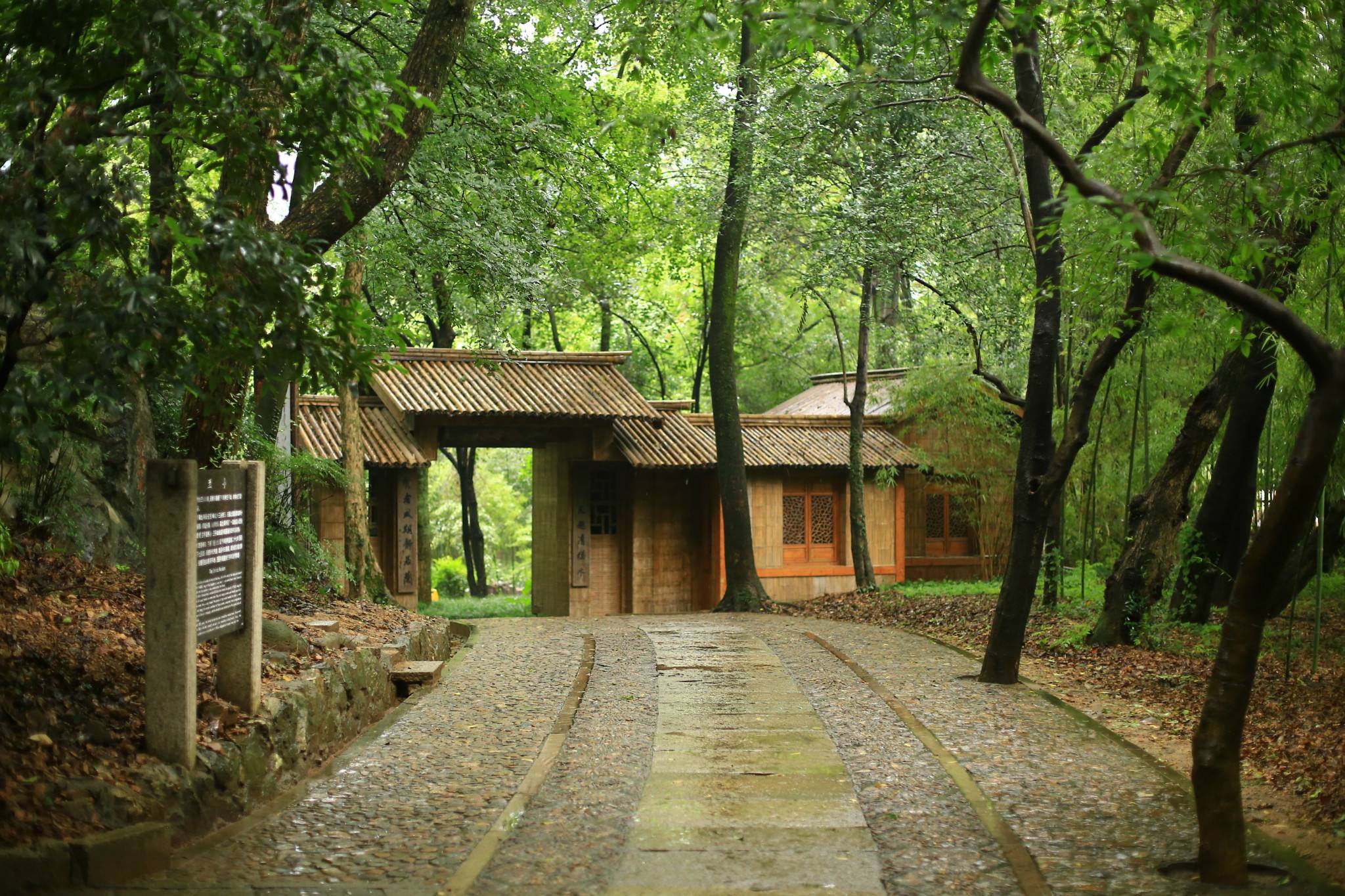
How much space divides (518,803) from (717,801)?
1.06 meters

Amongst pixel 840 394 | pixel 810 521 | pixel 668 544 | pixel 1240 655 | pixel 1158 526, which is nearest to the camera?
pixel 1240 655

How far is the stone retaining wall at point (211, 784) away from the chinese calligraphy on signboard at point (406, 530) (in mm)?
10102

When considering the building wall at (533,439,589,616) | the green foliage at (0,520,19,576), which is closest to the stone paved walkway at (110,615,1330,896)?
the green foliage at (0,520,19,576)

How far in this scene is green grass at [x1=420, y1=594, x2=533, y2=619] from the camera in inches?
970

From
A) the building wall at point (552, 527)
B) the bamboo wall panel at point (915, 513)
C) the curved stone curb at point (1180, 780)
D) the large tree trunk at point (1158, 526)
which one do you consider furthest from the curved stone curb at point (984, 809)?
the bamboo wall panel at point (915, 513)

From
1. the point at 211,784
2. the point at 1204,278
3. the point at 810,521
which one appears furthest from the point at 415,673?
the point at 810,521

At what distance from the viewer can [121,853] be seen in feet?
15.6

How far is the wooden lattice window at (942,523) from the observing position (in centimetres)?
2392

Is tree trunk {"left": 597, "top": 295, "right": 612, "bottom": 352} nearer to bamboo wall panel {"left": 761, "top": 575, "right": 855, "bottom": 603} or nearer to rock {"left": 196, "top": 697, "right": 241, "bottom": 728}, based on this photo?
bamboo wall panel {"left": 761, "top": 575, "right": 855, "bottom": 603}

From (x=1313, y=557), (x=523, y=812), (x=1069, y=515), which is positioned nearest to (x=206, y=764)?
(x=523, y=812)

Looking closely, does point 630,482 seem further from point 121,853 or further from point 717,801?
point 121,853

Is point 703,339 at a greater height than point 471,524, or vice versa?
point 703,339

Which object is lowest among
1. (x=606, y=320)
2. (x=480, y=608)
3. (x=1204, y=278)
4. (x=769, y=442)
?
(x=480, y=608)

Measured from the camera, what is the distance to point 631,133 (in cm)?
Answer: 2245
